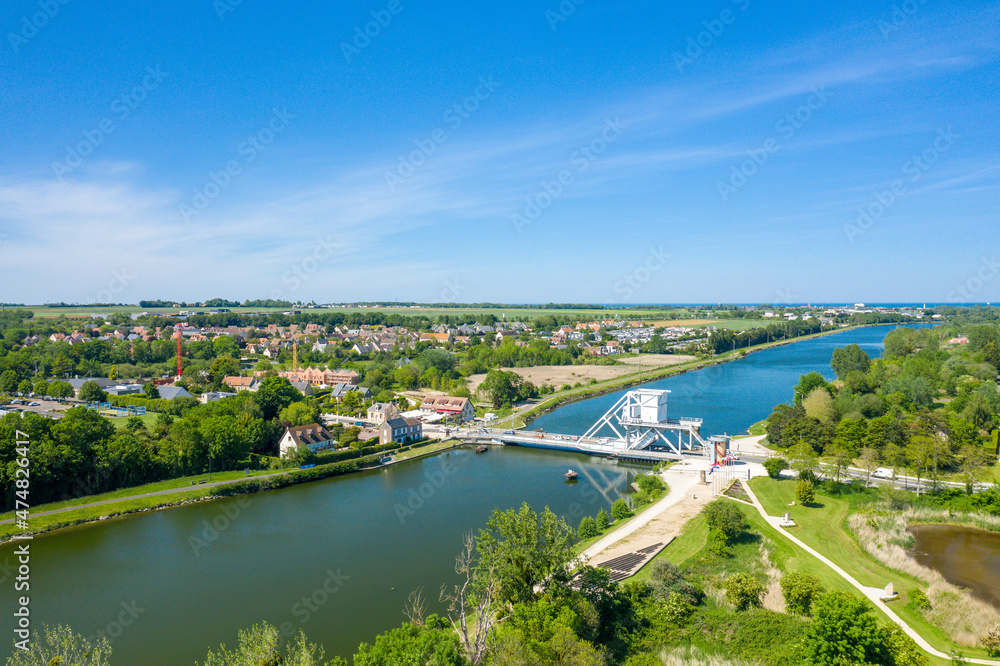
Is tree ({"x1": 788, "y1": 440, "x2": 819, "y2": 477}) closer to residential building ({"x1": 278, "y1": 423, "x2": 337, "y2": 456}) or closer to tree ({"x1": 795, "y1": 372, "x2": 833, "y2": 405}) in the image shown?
tree ({"x1": 795, "y1": 372, "x2": 833, "y2": 405})

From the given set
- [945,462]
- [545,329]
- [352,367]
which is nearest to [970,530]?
[945,462]

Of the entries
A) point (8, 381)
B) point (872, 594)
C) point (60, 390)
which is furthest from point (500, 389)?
point (8, 381)

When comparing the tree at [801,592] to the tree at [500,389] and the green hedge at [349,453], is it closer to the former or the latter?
the green hedge at [349,453]

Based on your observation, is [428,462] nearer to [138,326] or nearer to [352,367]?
[352,367]

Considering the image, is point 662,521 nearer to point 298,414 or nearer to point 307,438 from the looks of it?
point 307,438

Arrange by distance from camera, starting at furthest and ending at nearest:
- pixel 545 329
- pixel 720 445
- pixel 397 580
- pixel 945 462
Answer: pixel 545 329, pixel 720 445, pixel 945 462, pixel 397 580
